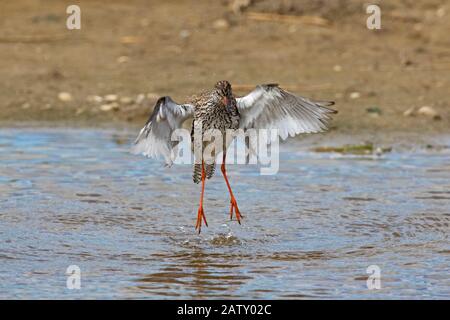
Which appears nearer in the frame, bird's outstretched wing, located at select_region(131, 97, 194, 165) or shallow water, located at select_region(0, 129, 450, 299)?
shallow water, located at select_region(0, 129, 450, 299)

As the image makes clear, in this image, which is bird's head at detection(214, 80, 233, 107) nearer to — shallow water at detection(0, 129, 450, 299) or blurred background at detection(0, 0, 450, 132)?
shallow water at detection(0, 129, 450, 299)

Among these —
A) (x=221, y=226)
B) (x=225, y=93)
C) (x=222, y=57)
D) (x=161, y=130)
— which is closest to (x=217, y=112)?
(x=225, y=93)

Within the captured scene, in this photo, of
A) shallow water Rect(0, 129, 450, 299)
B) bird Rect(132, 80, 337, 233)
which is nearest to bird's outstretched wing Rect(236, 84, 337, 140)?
bird Rect(132, 80, 337, 233)

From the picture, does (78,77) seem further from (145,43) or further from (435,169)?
(435,169)

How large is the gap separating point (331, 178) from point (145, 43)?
18.6 ft

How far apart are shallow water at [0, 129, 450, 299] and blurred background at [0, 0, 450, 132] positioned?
4.97 feet

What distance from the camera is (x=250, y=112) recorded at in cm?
857

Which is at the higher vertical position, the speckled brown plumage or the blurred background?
the blurred background

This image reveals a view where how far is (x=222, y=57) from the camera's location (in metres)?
14.3

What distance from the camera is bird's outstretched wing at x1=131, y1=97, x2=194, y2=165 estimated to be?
7.98 meters

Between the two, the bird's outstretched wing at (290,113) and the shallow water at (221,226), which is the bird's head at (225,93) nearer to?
the bird's outstretched wing at (290,113)

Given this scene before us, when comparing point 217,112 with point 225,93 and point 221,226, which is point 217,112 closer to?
point 225,93

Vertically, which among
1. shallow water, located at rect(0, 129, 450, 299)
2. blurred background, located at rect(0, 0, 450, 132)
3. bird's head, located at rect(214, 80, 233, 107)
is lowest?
shallow water, located at rect(0, 129, 450, 299)

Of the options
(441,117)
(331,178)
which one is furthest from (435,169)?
(441,117)
